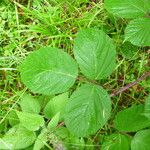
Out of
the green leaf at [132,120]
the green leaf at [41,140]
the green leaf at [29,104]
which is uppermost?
the green leaf at [29,104]

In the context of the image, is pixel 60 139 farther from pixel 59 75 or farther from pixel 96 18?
pixel 96 18

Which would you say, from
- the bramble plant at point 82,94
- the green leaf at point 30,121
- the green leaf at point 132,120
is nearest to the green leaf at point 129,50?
the bramble plant at point 82,94

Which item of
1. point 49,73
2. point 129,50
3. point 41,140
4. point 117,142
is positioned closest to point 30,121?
point 41,140

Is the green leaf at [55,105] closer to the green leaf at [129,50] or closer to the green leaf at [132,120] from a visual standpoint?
the green leaf at [132,120]

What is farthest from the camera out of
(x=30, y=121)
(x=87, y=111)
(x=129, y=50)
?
(x=129, y=50)

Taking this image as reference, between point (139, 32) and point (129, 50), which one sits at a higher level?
point (139, 32)

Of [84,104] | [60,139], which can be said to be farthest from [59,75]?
[60,139]

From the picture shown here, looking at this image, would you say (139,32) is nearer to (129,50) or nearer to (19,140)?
(129,50)
